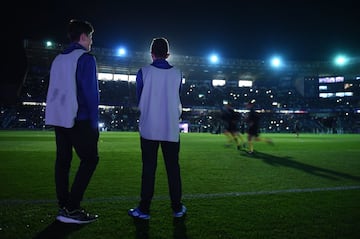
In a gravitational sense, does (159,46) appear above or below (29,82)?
below

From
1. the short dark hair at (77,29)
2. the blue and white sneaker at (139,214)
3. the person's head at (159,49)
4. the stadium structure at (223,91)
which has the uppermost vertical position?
the stadium structure at (223,91)

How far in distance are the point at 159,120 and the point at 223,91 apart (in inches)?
2764

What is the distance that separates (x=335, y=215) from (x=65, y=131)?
11.4ft

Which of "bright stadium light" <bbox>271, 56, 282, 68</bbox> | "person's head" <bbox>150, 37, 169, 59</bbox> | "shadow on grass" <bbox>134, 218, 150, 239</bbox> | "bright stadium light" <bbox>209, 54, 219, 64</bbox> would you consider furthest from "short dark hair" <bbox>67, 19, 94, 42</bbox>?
"bright stadium light" <bbox>271, 56, 282, 68</bbox>

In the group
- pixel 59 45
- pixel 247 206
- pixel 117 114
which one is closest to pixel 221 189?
pixel 247 206

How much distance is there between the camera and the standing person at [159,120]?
13.2ft

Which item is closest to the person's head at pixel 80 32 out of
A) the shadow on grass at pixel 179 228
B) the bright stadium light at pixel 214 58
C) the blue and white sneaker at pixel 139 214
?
the blue and white sneaker at pixel 139 214

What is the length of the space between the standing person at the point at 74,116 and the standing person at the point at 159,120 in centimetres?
60

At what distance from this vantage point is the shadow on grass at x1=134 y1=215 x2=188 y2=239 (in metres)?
3.25

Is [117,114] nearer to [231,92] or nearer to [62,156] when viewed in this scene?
[231,92]

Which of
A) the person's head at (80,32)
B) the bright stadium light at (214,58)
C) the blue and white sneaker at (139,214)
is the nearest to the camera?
the blue and white sneaker at (139,214)

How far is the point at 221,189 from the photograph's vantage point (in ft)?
18.8

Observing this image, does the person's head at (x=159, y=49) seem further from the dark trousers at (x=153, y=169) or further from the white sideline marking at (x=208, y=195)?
the white sideline marking at (x=208, y=195)

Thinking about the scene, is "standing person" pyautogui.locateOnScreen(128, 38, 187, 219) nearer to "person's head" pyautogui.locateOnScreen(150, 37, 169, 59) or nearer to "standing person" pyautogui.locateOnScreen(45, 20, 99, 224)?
"person's head" pyautogui.locateOnScreen(150, 37, 169, 59)
